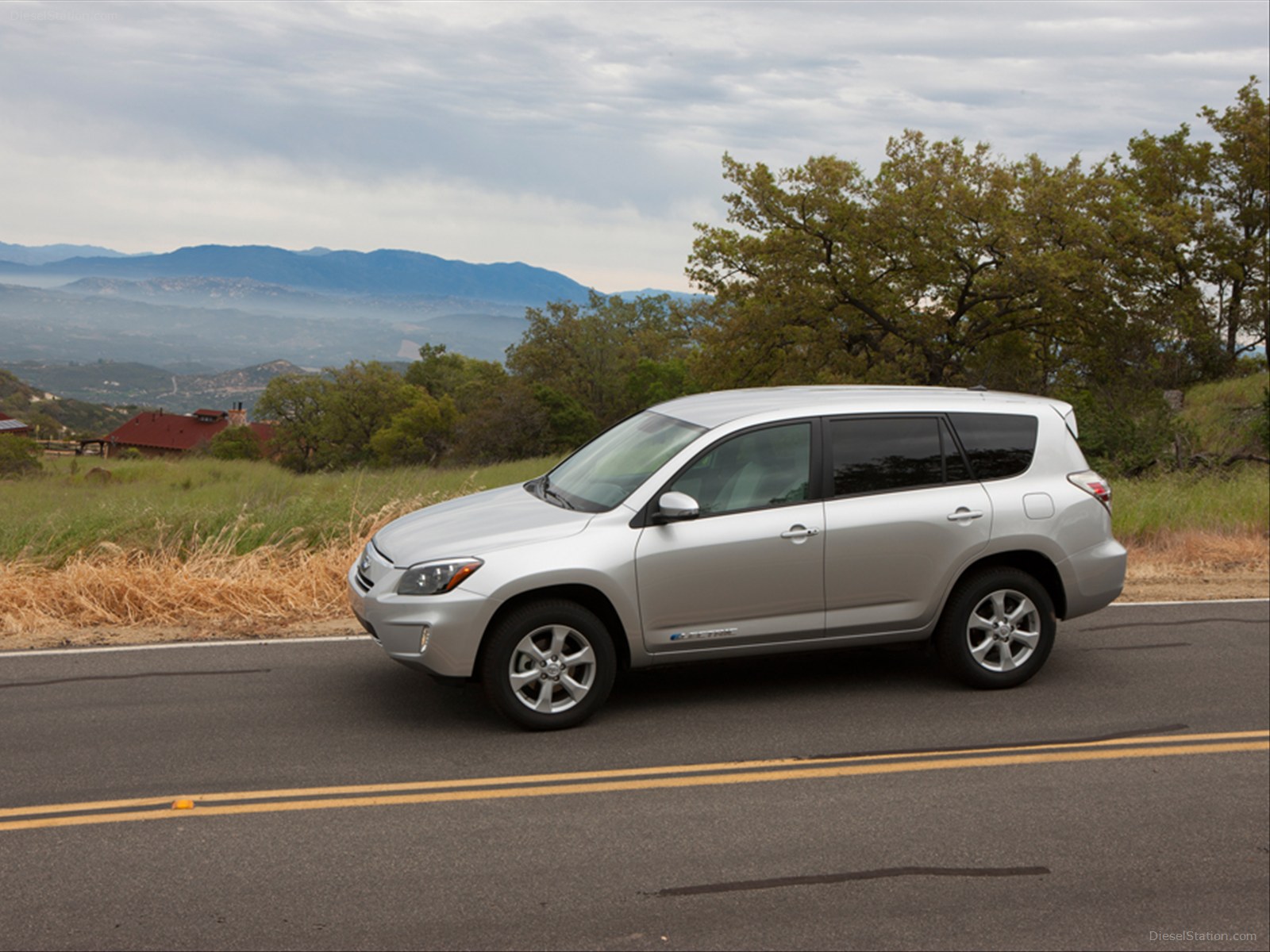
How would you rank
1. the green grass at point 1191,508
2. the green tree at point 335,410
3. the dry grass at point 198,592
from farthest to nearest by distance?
the green tree at point 335,410 < the green grass at point 1191,508 < the dry grass at point 198,592

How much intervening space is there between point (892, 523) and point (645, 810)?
2.47m

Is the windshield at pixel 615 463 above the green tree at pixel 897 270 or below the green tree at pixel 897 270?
below

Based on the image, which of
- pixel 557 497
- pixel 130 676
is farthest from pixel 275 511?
pixel 557 497

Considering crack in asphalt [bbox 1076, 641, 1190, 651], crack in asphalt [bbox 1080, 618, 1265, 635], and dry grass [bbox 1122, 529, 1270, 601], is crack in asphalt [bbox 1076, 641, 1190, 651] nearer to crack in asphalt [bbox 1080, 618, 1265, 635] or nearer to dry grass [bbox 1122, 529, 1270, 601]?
crack in asphalt [bbox 1080, 618, 1265, 635]

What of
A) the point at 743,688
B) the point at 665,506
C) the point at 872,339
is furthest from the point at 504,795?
the point at 872,339

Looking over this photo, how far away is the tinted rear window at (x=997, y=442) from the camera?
7469mm

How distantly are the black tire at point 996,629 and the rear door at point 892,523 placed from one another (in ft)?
0.63

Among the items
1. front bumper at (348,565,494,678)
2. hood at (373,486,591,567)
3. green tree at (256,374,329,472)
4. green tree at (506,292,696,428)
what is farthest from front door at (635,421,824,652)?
green tree at (256,374,329,472)

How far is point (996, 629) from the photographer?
24.3 ft

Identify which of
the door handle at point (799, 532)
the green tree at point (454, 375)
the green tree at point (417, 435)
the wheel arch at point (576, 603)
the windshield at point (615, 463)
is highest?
the green tree at point (454, 375)

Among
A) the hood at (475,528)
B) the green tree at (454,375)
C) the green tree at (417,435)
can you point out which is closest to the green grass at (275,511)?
the hood at (475,528)

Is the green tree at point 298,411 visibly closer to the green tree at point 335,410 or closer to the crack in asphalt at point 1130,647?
the green tree at point 335,410

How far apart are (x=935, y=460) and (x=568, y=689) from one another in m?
2.72

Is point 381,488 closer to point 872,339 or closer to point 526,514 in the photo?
point 526,514
